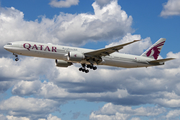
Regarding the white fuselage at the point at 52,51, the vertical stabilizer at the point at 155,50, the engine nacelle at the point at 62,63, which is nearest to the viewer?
the white fuselage at the point at 52,51

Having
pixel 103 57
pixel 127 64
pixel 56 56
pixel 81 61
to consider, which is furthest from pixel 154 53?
pixel 56 56

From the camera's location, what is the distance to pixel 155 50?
236 feet

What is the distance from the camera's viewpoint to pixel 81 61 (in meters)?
60.9

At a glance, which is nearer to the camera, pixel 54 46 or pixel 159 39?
pixel 54 46

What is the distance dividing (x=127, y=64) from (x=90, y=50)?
31.5 feet

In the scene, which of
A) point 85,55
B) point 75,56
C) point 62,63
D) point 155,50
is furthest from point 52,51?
point 155,50

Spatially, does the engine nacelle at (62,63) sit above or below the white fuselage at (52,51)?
above

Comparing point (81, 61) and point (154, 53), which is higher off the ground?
point (154, 53)

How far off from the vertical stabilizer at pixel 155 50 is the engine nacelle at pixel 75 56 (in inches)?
751

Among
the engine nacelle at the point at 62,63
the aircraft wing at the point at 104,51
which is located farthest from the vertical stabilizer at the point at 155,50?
the engine nacelle at the point at 62,63

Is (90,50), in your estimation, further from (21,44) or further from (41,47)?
(21,44)

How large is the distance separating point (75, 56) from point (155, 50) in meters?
24.3

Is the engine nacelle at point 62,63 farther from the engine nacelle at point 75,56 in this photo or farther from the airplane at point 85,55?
the engine nacelle at point 75,56

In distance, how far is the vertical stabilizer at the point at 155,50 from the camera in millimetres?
70688
